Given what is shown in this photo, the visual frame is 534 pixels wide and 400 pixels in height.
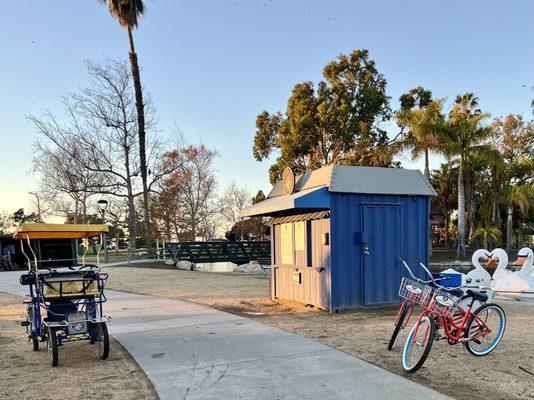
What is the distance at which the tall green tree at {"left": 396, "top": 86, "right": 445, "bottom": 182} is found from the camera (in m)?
28.4

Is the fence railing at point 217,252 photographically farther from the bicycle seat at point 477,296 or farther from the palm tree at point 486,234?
the bicycle seat at point 477,296

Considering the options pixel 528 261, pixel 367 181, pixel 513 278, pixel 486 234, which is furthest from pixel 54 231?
pixel 486 234

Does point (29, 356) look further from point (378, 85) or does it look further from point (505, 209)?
point (505, 209)

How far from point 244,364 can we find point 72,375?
194cm

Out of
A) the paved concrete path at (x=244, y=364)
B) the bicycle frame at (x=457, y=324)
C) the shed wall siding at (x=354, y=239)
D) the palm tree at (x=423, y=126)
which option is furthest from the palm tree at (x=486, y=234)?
the bicycle frame at (x=457, y=324)

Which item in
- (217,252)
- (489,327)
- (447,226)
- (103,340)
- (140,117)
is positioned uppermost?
(140,117)

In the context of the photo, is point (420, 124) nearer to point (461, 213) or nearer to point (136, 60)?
point (461, 213)

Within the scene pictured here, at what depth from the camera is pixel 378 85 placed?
1228 inches

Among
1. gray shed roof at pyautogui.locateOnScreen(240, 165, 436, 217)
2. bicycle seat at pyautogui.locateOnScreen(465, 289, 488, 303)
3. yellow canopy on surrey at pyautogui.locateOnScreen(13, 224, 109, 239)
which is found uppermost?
gray shed roof at pyautogui.locateOnScreen(240, 165, 436, 217)

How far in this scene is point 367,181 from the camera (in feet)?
29.7

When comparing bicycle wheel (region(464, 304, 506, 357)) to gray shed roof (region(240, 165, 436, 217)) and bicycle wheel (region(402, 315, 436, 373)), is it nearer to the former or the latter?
bicycle wheel (region(402, 315, 436, 373))

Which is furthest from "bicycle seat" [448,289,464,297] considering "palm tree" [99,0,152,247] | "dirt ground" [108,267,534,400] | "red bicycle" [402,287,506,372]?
"palm tree" [99,0,152,247]

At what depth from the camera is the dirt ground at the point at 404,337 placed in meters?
4.55

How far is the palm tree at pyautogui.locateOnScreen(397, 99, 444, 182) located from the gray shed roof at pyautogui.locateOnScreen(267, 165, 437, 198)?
2022cm
